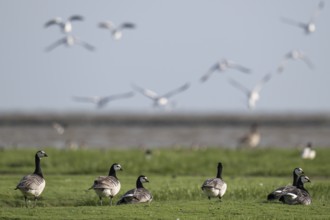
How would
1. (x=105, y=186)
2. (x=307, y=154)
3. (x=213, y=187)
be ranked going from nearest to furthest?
(x=105, y=186)
(x=213, y=187)
(x=307, y=154)

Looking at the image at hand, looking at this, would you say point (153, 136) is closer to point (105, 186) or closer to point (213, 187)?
point (213, 187)

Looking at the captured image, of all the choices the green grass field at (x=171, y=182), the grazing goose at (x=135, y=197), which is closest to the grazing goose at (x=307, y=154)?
the green grass field at (x=171, y=182)

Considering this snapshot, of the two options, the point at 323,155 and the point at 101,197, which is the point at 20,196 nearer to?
the point at 101,197

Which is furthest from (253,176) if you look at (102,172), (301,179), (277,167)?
(301,179)

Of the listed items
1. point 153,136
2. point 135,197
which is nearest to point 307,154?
point 135,197

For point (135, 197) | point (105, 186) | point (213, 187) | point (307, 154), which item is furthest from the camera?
point (307, 154)

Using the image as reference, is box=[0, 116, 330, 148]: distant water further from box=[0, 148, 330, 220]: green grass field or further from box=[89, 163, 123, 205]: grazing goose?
box=[89, 163, 123, 205]: grazing goose

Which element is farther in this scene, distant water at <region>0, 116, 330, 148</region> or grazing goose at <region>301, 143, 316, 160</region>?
distant water at <region>0, 116, 330, 148</region>

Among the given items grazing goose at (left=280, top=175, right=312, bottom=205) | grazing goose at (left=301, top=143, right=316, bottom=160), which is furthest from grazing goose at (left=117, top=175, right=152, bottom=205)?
grazing goose at (left=301, top=143, right=316, bottom=160)

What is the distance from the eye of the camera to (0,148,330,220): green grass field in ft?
74.3

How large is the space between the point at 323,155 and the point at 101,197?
64.5 feet

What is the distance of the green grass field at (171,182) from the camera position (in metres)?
22.6

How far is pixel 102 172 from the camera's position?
36938mm

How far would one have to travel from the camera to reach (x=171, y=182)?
31797 mm
